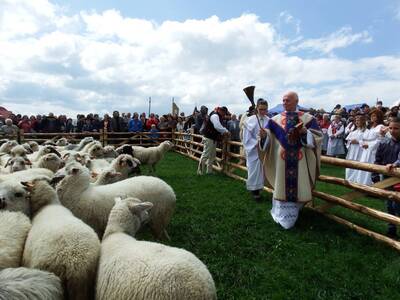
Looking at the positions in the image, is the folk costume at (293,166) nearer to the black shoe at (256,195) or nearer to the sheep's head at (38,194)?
the black shoe at (256,195)

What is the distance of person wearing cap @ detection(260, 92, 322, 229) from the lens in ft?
20.3

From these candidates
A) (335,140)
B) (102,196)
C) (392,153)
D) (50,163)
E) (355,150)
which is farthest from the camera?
(335,140)

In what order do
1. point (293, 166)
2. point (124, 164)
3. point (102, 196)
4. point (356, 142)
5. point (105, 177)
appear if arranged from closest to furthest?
point (102, 196), point (105, 177), point (293, 166), point (124, 164), point (356, 142)

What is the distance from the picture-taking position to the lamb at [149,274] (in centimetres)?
261

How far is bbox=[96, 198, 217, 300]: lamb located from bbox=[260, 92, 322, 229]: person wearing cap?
3.59 meters

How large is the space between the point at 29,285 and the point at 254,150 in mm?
6537

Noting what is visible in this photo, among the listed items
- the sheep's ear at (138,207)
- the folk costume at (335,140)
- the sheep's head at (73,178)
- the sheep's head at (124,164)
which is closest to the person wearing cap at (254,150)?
the sheep's head at (124,164)

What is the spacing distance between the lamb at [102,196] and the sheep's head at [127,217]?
952 millimetres

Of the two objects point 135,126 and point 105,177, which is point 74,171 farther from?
point 135,126

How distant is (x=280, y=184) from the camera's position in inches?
248

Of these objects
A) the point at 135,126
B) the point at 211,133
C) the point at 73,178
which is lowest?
the point at 135,126

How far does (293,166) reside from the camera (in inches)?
247

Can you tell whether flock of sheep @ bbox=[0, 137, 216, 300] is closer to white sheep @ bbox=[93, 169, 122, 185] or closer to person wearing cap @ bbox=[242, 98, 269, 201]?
white sheep @ bbox=[93, 169, 122, 185]

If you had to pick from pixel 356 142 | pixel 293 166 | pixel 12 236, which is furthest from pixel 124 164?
pixel 356 142
